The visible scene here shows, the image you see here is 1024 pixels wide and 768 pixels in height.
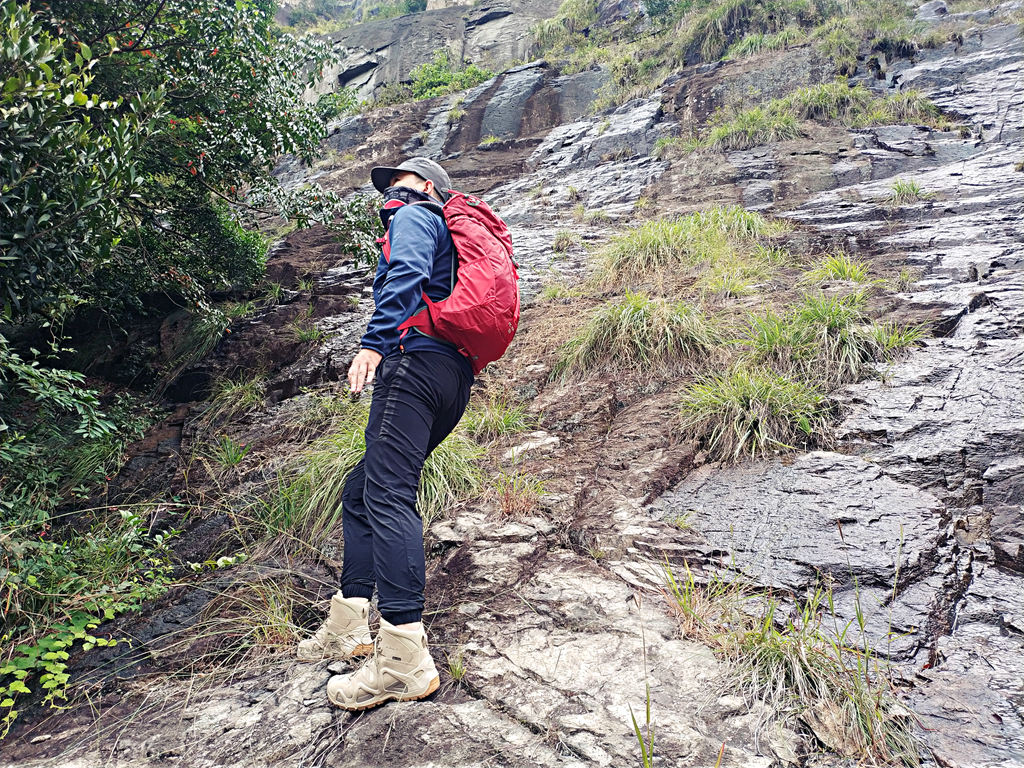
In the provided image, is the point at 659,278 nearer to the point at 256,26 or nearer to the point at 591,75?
the point at 256,26

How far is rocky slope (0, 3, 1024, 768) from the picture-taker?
214 cm

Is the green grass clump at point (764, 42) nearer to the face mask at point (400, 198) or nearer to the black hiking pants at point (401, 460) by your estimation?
the face mask at point (400, 198)

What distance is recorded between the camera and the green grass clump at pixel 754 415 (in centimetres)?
376

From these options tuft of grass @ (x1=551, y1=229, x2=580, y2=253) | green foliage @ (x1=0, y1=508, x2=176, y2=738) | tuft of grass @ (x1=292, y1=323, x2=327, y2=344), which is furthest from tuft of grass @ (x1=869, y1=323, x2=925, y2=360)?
tuft of grass @ (x1=292, y1=323, x2=327, y2=344)

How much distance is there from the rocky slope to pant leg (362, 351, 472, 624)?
464mm

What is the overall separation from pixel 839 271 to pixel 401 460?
4.71 metres

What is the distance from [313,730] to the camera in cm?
230

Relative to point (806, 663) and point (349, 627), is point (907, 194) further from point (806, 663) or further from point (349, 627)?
point (349, 627)

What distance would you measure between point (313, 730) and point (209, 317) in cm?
521

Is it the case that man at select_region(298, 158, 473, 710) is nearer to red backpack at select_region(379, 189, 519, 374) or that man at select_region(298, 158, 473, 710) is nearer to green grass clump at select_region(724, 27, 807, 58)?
red backpack at select_region(379, 189, 519, 374)

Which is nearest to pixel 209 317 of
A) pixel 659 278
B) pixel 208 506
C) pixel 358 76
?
pixel 208 506

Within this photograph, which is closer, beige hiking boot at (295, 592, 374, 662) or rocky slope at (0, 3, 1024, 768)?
rocky slope at (0, 3, 1024, 768)

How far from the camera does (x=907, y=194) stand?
21.8 feet

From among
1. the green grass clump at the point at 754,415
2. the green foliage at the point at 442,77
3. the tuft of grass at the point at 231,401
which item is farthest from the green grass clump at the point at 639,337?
the green foliage at the point at 442,77
